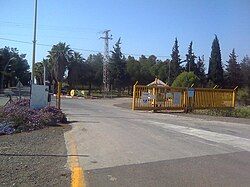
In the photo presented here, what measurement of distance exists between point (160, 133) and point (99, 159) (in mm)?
6360

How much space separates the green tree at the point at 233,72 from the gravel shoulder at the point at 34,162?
95.7 m

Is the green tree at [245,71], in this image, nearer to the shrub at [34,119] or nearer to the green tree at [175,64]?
the green tree at [175,64]

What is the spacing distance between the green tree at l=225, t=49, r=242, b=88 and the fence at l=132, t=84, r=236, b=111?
235 feet

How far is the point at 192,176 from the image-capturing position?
8.10 m

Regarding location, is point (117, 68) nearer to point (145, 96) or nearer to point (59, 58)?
point (59, 58)

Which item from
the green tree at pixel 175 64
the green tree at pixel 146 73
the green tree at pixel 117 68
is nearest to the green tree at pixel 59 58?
the green tree at pixel 117 68

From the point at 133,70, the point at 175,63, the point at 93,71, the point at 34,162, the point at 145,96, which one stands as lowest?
the point at 34,162

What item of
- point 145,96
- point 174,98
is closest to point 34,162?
point 145,96

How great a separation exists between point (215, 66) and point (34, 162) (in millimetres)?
95021

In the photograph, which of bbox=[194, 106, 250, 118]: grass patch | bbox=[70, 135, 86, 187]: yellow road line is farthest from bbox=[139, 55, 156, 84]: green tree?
Answer: bbox=[70, 135, 86, 187]: yellow road line

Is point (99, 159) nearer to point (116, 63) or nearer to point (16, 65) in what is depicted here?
point (116, 63)

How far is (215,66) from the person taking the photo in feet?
332

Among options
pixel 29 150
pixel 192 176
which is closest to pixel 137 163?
pixel 192 176

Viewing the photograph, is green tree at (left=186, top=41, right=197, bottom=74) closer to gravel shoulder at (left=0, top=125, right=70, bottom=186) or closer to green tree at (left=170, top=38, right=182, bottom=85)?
green tree at (left=170, top=38, right=182, bottom=85)
